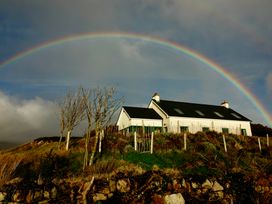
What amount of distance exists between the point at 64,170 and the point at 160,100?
24.6 m

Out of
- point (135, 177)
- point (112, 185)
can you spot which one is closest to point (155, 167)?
point (135, 177)

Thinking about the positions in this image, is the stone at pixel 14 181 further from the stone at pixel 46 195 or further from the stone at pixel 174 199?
the stone at pixel 174 199

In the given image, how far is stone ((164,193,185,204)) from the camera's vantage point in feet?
36.3

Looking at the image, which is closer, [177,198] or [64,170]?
[177,198]

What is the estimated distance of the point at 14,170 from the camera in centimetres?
1153

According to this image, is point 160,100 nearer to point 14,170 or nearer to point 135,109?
point 135,109

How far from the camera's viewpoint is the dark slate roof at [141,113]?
101ft

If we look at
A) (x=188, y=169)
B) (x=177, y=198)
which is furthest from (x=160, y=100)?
(x=177, y=198)

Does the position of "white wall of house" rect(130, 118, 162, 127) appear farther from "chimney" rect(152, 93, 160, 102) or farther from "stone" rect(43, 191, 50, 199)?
"stone" rect(43, 191, 50, 199)

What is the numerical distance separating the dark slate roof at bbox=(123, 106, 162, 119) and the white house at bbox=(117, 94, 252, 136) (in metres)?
0.34

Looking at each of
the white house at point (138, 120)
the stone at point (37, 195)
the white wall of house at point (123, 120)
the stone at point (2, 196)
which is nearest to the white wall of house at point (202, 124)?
the white house at point (138, 120)

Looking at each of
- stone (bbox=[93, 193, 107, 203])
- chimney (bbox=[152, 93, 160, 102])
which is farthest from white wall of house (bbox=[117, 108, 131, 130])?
stone (bbox=[93, 193, 107, 203])

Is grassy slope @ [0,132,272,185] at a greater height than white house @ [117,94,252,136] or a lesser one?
lesser

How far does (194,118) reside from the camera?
32.4m
